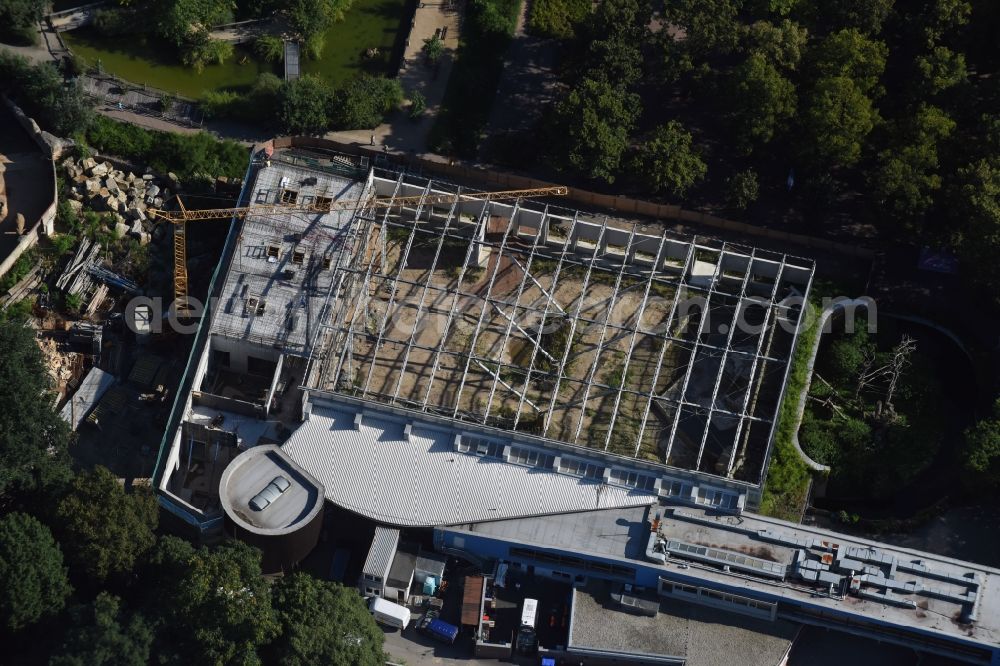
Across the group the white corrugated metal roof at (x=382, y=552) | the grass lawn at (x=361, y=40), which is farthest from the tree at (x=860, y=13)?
the white corrugated metal roof at (x=382, y=552)

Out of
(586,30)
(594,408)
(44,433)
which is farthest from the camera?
(586,30)

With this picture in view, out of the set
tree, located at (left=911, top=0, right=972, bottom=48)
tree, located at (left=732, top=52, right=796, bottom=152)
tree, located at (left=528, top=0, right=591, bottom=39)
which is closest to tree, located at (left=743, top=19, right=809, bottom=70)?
tree, located at (left=732, top=52, right=796, bottom=152)

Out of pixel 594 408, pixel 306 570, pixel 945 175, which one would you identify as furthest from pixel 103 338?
pixel 945 175

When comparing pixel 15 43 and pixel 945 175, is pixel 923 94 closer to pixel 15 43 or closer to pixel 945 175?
pixel 945 175

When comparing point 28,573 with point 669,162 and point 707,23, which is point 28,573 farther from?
point 707,23

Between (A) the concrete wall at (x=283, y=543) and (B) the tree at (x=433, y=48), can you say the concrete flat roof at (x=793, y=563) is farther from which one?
(B) the tree at (x=433, y=48)
